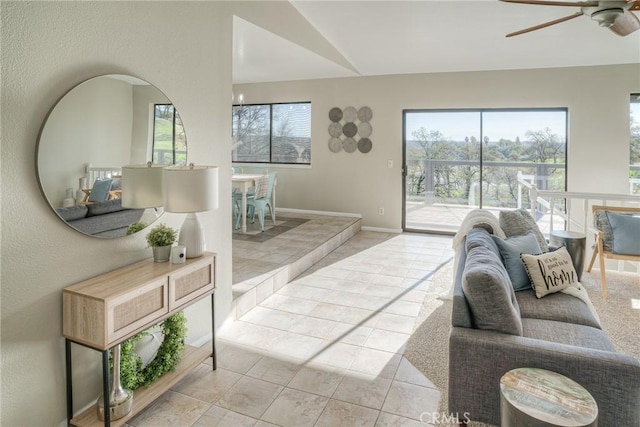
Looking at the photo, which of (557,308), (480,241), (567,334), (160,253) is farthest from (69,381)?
(557,308)

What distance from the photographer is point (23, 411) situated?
1768 millimetres

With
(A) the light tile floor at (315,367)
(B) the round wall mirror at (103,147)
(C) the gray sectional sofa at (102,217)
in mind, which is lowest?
(A) the light tile floor at (315,367)

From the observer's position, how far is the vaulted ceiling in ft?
12.0

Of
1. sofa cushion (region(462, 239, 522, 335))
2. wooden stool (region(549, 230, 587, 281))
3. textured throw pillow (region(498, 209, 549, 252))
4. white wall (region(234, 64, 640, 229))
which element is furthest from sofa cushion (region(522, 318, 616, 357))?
white wall (region(234, 64, 640, 229))

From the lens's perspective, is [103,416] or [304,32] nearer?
[103,416]

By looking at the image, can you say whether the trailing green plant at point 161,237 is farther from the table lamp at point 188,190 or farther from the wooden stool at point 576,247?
the wooden stool at point 576,247

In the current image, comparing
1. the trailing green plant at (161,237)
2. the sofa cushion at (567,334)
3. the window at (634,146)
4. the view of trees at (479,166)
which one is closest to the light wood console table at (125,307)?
the trailing green plant at (161,237)

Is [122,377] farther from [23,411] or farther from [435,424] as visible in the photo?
[435,424]

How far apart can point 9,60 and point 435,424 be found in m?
2.62

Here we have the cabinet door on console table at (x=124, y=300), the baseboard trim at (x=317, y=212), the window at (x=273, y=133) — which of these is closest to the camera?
the cabinet door on console table at (x=124, y=300)

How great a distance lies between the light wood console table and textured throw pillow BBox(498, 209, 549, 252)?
8.48ft

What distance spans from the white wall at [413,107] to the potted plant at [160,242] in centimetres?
495

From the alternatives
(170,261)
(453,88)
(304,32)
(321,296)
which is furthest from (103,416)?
(453,88)

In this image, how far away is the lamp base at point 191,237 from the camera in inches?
93.1
